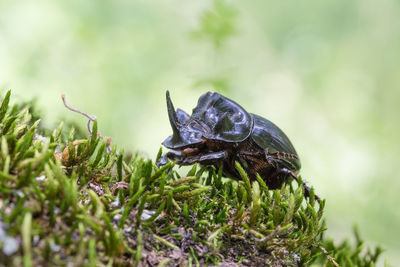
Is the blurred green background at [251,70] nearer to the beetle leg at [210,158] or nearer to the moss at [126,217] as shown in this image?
the beetle leg at [210,158]

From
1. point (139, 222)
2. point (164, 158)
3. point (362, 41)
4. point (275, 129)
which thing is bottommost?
point (139, 222)

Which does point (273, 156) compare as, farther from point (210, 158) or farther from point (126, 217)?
point (126, 217)

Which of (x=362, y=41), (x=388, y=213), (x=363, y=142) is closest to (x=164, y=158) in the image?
(x=388, y=213)

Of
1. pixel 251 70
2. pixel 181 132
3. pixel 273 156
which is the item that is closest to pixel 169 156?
pixel 181 132

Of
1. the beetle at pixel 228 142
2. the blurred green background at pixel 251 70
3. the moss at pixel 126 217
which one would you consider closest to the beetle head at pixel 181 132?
the beetle at pixel 228 142

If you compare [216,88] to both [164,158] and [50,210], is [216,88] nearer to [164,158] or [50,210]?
[164,158]

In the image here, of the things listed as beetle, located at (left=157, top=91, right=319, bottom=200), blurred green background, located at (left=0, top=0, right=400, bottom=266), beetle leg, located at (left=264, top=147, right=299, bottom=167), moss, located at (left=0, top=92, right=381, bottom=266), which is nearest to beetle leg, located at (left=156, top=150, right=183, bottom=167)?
beetle, located at (left=157, top=91, right=319, bottom=200)

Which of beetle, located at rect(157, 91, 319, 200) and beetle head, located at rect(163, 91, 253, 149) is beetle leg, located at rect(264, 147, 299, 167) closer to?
beetle, located at rect(157, 91, 319, 200)
